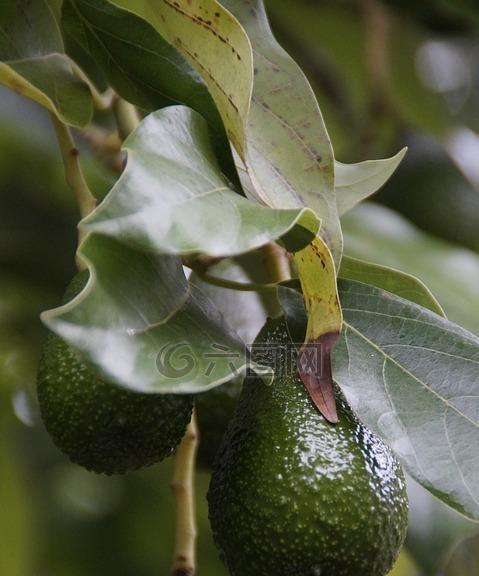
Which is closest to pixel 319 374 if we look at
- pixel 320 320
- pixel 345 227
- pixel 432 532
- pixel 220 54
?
pixel 320 320

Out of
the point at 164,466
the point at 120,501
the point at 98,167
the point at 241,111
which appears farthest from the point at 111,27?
the point at 120,501

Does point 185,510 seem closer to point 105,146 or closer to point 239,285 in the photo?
point 239,285

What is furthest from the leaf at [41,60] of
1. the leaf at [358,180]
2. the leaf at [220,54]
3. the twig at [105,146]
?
the twig at [105,146]

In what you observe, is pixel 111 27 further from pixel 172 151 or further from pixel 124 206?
pixel 124 206

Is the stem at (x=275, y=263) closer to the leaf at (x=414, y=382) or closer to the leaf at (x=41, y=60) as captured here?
the leaf at (x=414, y=382)

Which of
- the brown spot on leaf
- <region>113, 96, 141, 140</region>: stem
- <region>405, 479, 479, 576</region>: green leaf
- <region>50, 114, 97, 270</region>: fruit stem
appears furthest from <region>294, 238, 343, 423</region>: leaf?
<region>405, 479, 479, 576</region>: green leaf

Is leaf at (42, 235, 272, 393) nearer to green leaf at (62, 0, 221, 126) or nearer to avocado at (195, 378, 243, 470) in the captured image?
green leaf at (62, 0, 221, 126)
